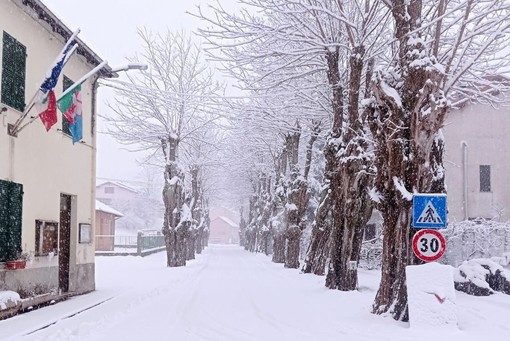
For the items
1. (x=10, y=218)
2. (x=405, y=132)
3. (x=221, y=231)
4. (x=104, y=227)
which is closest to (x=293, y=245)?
(x=10, y=218)

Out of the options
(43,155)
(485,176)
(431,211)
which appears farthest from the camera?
(485,176)

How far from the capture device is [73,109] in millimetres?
14844

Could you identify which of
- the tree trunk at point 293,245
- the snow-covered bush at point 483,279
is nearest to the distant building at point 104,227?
the tree trunk at point 293,245

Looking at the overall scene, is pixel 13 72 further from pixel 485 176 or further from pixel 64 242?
pixel 485 176

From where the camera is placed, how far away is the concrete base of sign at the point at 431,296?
9.38m

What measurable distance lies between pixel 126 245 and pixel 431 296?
42945mm

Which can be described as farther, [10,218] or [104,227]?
[104,227]

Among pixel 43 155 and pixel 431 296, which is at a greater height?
pixel 43 155

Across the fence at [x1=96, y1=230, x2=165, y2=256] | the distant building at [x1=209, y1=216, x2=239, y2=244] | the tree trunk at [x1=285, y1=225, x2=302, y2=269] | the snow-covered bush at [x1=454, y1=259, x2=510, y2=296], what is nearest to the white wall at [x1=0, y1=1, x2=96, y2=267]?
the snow-covered bush at [x1=454, y1=259, x2=510, y2=296]

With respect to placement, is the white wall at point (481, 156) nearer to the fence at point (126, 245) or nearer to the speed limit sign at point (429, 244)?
the speed limit sign at point (429, 244)

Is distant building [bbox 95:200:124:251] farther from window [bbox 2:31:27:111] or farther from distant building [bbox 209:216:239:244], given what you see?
distant building [bbox 209:216:239:244]

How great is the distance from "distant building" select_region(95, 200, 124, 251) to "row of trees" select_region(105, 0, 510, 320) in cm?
1570

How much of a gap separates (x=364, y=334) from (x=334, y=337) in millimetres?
489

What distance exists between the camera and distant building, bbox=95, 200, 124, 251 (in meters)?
48.6
